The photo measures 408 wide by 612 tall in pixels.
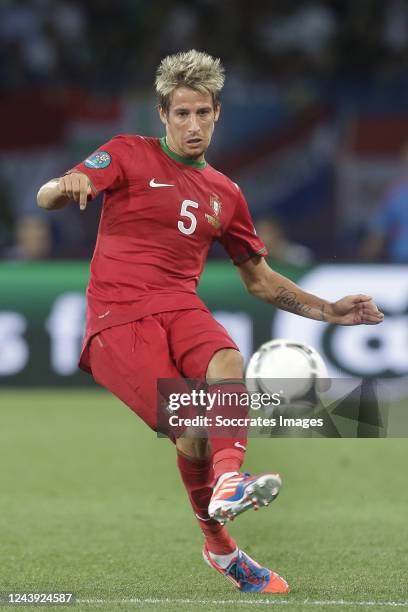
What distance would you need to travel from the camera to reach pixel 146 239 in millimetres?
5094

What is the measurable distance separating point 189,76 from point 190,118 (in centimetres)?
17

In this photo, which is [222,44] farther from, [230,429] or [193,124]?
[230,429]

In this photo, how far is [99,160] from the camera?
16.3 feet

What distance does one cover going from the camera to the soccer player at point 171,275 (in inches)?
192

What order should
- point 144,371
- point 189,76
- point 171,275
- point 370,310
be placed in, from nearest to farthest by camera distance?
point 144,371 → point 189,76 → point 171,275 → point 370,310

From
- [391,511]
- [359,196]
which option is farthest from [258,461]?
[359,196]

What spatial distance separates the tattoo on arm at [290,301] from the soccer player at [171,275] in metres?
0.20

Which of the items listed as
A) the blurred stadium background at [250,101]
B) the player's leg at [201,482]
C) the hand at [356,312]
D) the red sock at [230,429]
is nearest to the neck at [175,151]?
the hand at [356,312]

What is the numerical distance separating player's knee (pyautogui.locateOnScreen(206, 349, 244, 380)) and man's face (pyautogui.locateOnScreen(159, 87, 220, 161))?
0.87m

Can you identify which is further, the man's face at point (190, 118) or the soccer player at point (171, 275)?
the man's face at point (190, 118)

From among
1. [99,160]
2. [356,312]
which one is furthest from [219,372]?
[99,160]

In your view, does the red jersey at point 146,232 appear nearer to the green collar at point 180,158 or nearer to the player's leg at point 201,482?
the green collar at point 180,158

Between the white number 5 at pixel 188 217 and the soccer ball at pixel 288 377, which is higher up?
the white number 5 at pixel 188 217

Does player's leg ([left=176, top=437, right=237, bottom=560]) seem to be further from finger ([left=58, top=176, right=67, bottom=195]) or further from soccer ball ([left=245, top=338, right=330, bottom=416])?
finger ([left=58, top=176, right=67, bottom=195])
